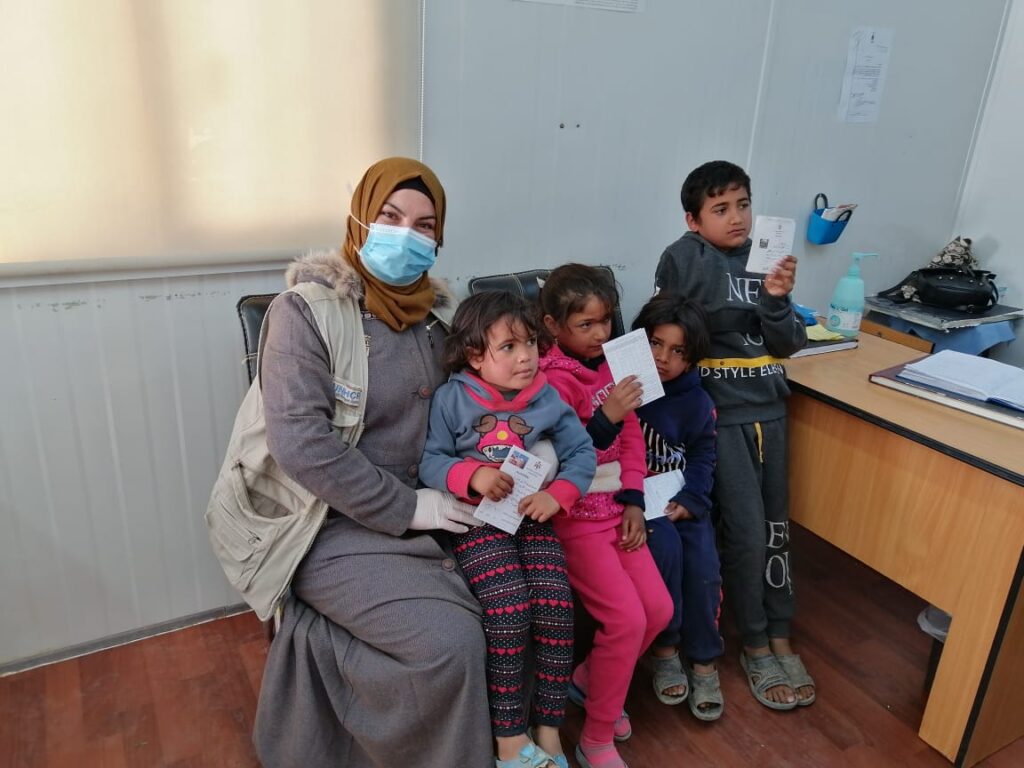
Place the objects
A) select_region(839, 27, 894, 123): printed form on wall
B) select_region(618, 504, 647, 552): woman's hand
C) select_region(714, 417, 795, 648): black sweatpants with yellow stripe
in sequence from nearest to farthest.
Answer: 1. select_region(618, 504, 647, 552): woman's hand
2. select_region(714, 417, 795, 648): black sweatpants with yellow stripe
3. select_region(839, 27, 894, 123): printed form on wall

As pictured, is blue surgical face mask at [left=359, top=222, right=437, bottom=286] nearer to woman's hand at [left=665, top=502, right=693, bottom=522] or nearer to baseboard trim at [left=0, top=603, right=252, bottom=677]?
woman's hand at [left=665, top=502, right=693, bottom=522]

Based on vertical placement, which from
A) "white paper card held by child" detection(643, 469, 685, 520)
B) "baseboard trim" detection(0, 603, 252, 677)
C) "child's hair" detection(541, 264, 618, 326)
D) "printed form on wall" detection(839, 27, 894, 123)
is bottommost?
"baseboard trim" detection(0, 603, 252, 677)

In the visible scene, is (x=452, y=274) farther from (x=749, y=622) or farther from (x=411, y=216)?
(x=749, y=622)

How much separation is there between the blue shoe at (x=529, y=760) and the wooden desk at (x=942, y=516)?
962 mm

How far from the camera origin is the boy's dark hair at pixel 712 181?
6.30ft

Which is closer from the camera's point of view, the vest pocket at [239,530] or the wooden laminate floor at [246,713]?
the vest pocket at [239,530]

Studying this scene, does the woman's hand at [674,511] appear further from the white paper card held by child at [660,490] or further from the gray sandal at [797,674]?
the gray sandal at [797,674]

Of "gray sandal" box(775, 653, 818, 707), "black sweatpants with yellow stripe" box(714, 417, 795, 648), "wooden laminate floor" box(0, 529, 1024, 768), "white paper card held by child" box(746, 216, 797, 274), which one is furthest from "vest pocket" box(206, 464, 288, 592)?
"gray sandal" box(775, 653, 818, 707)

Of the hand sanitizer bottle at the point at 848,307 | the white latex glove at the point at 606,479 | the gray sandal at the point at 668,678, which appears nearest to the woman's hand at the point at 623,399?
the white latex glove at the point at 606,479

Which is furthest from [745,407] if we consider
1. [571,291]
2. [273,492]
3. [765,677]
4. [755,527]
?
[273,492]

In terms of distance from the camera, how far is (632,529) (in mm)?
1780

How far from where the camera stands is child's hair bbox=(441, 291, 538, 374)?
159 centimetres

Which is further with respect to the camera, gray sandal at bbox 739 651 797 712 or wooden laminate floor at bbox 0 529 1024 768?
gray sandal at bbox 739 651 797 712

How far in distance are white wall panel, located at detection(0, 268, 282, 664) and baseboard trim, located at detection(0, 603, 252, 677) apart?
0.02m
